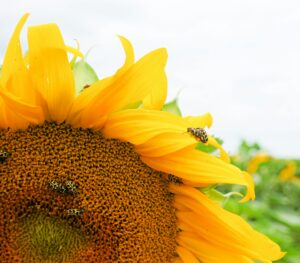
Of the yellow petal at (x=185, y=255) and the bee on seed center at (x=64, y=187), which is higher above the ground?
the bee on seed center at (x=64, y=187)

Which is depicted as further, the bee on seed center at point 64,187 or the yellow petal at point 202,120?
the yellow petal at point 202,120

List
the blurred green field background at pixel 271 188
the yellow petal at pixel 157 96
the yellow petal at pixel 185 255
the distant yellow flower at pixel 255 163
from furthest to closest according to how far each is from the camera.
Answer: the distant yellow flower at pixel 255 163 → the blurred green field background at pixel 271 188 → the yellow petal at pixel 185 255 → the yellow petal at pixel 157 96

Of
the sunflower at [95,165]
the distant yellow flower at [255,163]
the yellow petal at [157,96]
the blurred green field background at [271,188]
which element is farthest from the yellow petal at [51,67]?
the distant yellow flower at [255,163]

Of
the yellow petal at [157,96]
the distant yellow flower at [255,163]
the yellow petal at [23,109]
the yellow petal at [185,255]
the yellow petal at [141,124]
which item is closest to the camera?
the yellow petal at [23,109]

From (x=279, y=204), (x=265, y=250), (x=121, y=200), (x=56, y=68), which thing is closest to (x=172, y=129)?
(x=121, y=200)

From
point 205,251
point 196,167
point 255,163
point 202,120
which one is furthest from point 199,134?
point 255,163

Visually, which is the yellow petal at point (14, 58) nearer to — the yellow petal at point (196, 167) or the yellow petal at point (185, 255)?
the yellow petal at point (196, 167)

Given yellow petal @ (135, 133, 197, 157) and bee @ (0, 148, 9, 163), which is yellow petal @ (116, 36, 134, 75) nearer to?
yellow petal @ (135, 133, 197, 157)

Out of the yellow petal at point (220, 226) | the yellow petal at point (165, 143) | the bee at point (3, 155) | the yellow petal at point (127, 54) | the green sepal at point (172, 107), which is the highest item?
the yellow petal at point (127, 54)

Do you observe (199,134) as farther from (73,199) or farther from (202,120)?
(73,199)
